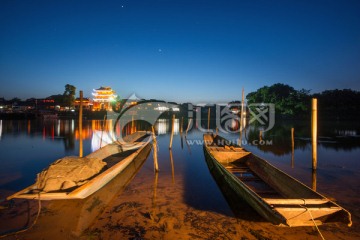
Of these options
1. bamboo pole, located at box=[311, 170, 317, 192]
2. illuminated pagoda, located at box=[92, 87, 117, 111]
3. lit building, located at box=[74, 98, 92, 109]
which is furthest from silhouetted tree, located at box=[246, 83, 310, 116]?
lit building, located at box=[74, 98, 92, 109]

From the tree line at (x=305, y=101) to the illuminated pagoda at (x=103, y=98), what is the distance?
1424 inches

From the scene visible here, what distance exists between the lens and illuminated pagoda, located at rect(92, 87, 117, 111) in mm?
55250

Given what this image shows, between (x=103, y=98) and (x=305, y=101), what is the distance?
48028 mm

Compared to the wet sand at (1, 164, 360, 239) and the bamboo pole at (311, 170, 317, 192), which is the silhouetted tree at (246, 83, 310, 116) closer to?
the bamboo pole at (311, 170, 317, 192)

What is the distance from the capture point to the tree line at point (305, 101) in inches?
1701

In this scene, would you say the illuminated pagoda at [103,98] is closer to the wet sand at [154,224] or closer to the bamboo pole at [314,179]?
the wet sand at [154,224]

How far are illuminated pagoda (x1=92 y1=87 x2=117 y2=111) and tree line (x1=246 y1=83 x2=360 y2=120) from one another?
36173 millimetres

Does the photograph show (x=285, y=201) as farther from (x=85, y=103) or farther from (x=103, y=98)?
(x=85, y=103)

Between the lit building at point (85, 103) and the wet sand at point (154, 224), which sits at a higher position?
the lit building at point (85, 103)

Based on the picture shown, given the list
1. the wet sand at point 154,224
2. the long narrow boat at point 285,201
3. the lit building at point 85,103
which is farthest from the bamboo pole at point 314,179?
the lit building at point 85,103

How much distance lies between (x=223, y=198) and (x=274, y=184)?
154cm

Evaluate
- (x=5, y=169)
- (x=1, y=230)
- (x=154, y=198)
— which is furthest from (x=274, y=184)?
(x=5, y=169)

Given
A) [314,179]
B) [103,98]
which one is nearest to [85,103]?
[103,98]

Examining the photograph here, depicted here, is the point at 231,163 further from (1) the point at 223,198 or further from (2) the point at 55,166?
(2) the point at 55,166
